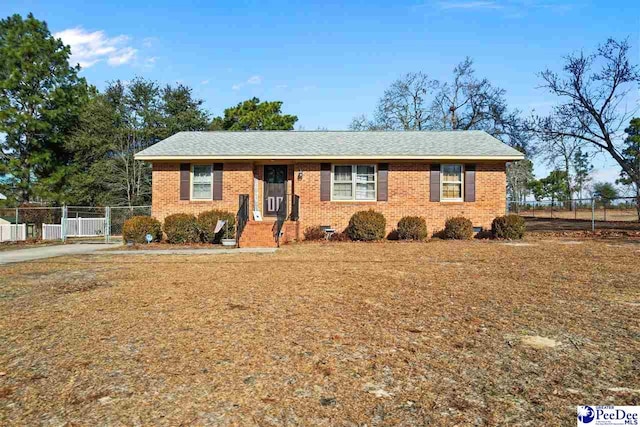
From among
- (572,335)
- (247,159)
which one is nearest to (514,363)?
(572,335)

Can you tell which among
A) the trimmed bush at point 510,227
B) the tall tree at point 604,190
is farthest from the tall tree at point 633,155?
the trimmed bush at point 510,227

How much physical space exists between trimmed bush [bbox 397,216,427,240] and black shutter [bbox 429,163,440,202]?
51.5 inches

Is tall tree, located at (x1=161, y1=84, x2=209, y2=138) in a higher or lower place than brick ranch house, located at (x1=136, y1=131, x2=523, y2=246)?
higher

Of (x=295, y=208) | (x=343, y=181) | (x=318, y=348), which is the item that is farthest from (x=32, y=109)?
(x=318, y=348)

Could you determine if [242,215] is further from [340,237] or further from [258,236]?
[340,237]

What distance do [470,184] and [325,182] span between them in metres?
5.71

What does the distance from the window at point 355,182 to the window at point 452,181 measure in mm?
2796

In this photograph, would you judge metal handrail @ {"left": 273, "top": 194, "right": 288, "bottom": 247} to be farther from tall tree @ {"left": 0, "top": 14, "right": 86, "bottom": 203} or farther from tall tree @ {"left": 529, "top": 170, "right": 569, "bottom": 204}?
tall tree @ {"left": 529, "top": 170, "right": 569, "bottom": 204}

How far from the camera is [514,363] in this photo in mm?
3445

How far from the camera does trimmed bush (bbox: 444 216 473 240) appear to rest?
1520cm

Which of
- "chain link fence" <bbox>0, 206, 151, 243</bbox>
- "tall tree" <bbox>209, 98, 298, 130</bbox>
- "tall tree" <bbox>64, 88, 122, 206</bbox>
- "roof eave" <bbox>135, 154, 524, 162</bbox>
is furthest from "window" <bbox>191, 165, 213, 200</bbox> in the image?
"tall tree" <bbox>209, 98, 298, 130</bbox>

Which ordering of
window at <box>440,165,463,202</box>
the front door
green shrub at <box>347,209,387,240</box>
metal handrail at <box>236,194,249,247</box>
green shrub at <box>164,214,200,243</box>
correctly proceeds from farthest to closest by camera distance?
the front door → window at <box>440,165,463,202</box> → green shrub at <box>347,209,387,240</box> → green shrub at <box>164,214,200,243</box> → metal handrail at <box>236,194,249,247</box>

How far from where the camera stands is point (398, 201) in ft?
52.7

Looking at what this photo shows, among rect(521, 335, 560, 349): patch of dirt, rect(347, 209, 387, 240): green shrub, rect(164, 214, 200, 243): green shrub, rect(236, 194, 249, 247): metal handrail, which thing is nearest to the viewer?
rect(521, 335, 560, 349): patch of dirt
